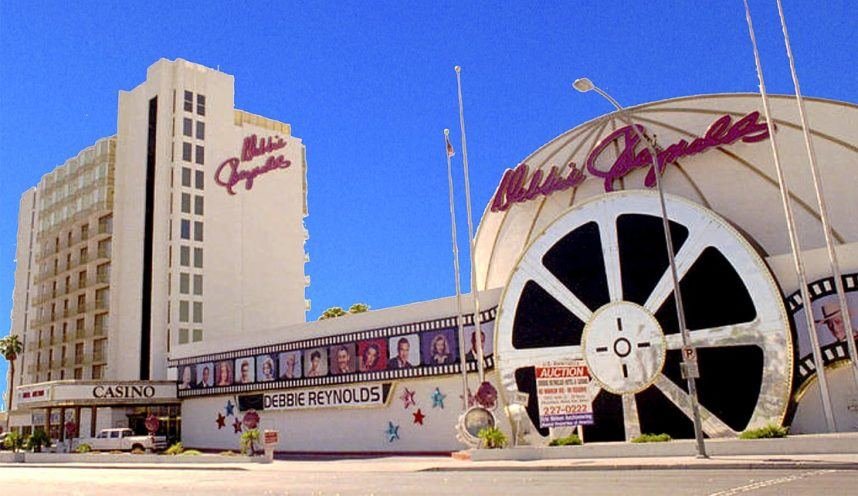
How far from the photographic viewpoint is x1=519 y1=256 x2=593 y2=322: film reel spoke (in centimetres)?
3167

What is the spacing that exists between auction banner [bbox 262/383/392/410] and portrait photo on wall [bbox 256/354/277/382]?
99 centimetres

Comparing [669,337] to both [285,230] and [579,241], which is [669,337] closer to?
[579,241]

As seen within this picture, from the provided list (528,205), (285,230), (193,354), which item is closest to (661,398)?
(528,205)

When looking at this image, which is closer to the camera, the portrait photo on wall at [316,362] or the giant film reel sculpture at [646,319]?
the giant film reel sculpture at [646,319]

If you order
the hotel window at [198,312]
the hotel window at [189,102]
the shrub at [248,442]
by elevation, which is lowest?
the shrub at [248,442]

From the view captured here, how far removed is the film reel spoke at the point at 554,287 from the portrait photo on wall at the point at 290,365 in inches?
647

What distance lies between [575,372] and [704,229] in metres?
7.67

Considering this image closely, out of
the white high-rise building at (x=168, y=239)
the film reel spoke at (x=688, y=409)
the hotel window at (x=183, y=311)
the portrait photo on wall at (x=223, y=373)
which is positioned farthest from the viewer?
the white high-rise building at (x=168, y=239)

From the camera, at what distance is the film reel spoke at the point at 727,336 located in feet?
89.4

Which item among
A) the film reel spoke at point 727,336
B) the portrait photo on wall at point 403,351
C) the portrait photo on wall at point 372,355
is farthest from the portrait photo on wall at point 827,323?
the portrait photo on wall at point 372,355

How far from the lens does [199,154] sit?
214 feet

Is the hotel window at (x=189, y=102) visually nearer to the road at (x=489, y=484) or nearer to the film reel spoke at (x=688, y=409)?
the road at (x=489, y=484)

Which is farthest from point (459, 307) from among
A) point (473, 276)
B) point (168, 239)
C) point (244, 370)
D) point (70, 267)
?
point (70, 267)

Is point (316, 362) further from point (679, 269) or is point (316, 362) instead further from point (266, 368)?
point (679, 269)
